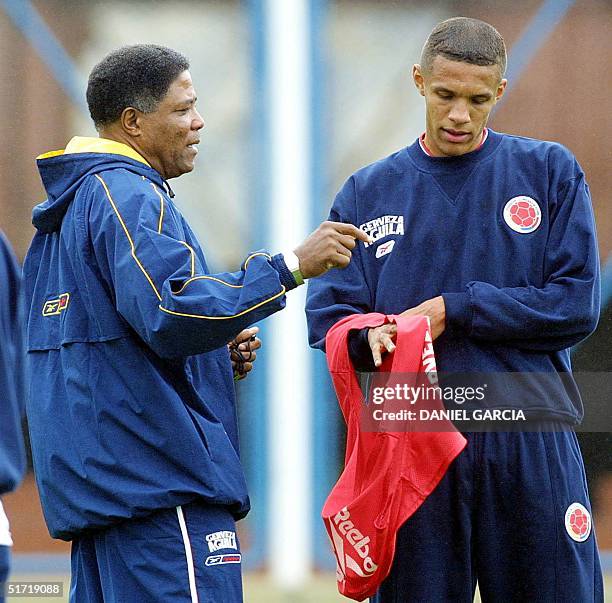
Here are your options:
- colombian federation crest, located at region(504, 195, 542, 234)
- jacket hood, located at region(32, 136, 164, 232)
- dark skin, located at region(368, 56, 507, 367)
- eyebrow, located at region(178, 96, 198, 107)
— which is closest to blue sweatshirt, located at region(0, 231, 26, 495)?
jacket hood, located at region(32, 136, 164, 232)

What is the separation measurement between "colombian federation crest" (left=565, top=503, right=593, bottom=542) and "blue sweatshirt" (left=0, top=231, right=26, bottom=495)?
1.32 metres

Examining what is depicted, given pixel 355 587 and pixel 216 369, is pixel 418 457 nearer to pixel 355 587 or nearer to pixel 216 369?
pixel 355 587

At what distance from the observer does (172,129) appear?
3.16m

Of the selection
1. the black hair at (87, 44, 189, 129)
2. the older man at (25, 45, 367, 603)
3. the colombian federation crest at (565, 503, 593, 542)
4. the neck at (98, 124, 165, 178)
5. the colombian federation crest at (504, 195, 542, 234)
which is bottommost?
the colombian federation crest at (565, 503, 593, 542)

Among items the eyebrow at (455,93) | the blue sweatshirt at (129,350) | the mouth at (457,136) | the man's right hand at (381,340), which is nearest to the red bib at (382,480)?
the man's right hand at (381,340)

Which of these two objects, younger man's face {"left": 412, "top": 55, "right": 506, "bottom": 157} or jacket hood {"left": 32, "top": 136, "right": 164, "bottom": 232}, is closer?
jacket hood {"left": 32, "top": 136, "right": 164, "bottom": 232}

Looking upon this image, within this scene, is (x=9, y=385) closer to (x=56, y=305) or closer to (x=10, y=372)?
(x=10, y=372)

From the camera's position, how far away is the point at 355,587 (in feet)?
9.98

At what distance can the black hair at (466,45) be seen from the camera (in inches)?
125

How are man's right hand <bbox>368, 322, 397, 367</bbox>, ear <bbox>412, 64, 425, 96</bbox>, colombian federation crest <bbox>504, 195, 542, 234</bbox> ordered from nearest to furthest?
man's right hand <bbox>368, 322, 397, 367</bbox> → colombian federation crest <bbox>504, 195, 542, 234</bbox> → ear <bbox>412, 64, 425, 96</bbox>

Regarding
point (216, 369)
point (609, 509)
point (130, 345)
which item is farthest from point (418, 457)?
point (609, 509)

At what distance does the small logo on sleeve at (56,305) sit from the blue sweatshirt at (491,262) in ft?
2.15

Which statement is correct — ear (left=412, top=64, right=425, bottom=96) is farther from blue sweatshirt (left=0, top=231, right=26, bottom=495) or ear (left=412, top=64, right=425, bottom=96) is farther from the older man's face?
blue sweatshirt (left=0, top=231, right=26, bottom=495)

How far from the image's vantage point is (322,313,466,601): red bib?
299cm
